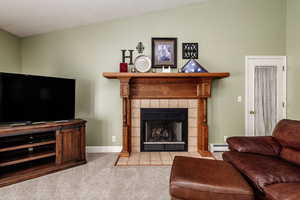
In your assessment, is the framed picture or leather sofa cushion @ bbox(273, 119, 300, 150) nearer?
leather sofa cushion @ bbox(273, 119, 300, 150)

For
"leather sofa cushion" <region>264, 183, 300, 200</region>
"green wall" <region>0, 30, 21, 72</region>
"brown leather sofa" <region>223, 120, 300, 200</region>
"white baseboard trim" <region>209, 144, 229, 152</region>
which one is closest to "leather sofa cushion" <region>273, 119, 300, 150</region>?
"brown leather sofa" <region>223, 120, 300, 200</region>

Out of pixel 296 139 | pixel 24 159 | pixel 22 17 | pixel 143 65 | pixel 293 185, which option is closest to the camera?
pixel 293 185

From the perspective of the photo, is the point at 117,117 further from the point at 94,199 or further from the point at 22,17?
the point at 22,17

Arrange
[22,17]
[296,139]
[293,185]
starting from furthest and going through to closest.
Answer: [22,17]
[296,139]
[293,185]

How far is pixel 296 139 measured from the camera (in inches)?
76.3

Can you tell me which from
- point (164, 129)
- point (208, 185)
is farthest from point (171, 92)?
point (208, 185)

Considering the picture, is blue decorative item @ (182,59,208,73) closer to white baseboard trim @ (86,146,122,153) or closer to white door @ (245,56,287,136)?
white door @ (245,56,287,136)

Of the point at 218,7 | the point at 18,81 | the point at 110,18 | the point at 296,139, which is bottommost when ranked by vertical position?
the point at 296,139

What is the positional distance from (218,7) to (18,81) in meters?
3.70

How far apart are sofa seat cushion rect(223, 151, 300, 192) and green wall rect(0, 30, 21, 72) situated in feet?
12.9

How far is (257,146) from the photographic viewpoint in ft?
6.94

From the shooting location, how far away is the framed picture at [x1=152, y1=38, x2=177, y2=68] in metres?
3.52

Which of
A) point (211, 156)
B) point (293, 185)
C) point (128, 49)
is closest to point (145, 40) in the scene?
point (128, 49)

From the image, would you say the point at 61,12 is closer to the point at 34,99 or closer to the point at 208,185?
the point at 34,99
